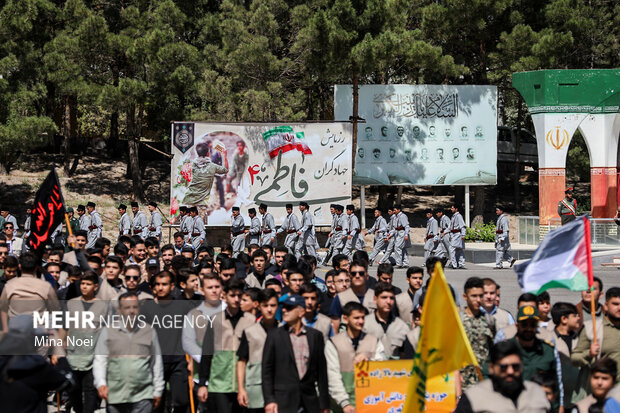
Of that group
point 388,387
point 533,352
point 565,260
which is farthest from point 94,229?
point 533,352

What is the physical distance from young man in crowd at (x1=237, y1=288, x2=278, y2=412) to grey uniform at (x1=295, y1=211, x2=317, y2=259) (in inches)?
601

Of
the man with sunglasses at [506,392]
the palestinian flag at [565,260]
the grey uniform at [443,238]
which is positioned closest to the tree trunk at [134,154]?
the grey uniform at [443,238]

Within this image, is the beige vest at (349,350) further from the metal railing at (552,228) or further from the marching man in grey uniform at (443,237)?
the metal railing at (552,228)

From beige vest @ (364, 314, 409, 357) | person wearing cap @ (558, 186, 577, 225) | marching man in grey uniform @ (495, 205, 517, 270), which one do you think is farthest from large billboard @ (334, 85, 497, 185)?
A: beige vest @ (364, 314, 409, 357)

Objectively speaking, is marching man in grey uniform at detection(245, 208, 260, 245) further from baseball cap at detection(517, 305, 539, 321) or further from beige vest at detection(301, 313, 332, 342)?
baseball cap at detection(517, 305, 539, 321)

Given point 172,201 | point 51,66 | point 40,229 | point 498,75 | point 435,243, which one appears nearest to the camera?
point 40,229

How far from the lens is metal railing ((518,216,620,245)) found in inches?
931

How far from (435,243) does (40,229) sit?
43.3ft

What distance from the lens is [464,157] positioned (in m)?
29.5

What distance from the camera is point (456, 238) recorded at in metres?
21.6

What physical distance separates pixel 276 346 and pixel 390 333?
1268 millimetres

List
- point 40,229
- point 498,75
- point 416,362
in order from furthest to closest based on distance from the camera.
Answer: point 498,75, point 40,229, point 416,362

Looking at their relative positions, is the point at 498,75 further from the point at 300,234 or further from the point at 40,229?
the point at 40,229

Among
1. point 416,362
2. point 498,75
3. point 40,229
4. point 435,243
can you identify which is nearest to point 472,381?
point 416,362
